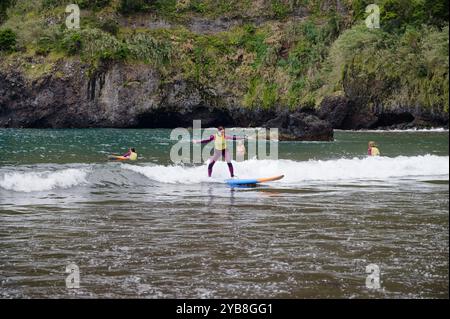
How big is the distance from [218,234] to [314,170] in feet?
46.0

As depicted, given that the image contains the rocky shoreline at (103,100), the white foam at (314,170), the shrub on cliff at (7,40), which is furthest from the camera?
the shrub on cliff at (7,40)

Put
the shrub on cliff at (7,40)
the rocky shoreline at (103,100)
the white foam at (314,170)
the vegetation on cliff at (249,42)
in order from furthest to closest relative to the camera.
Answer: the shrub on cliff at (7,40)
the rocky shoreline at (103,100)
the vegetation on cliff at (249,42)
the white foam at (314,170)

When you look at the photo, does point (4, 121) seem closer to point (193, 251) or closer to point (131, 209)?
point (131, 209)

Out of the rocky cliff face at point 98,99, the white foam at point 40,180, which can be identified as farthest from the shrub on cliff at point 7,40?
the white foam at point 40,180

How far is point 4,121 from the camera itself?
72438mm

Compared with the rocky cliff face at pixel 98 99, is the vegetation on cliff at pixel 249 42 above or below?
above

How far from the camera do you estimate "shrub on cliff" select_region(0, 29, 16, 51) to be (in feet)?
238

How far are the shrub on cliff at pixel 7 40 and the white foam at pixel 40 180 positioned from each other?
54.1 meters

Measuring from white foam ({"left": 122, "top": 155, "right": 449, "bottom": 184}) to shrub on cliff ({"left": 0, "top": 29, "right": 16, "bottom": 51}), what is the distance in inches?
2014

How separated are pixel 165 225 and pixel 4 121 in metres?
63.2

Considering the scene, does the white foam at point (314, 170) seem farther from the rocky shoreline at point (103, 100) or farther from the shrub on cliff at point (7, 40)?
the shrub on cliff at point (7, 40)

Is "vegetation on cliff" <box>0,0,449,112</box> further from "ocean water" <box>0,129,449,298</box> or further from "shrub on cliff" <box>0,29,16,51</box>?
"ocean water" <box>0,129,449,298</box>

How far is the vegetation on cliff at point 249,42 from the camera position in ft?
200
